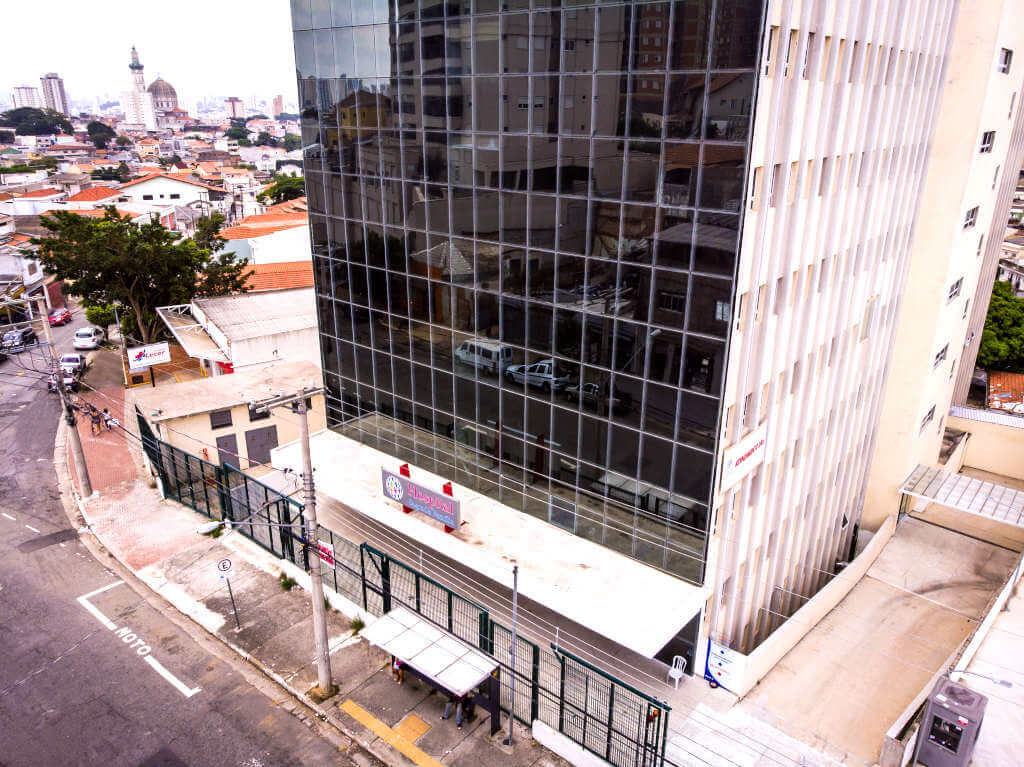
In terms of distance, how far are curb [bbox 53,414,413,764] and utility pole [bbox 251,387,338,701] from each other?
0.69m

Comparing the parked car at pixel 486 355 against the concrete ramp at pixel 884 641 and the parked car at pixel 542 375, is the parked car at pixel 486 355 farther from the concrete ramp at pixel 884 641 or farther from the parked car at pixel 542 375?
the concrete ramp at pixel 884 641

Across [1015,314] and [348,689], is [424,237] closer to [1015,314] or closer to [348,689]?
[348,689]

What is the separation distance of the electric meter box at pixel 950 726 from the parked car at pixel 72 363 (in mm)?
56490

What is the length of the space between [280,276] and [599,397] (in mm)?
47524

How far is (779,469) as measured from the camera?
2392cm

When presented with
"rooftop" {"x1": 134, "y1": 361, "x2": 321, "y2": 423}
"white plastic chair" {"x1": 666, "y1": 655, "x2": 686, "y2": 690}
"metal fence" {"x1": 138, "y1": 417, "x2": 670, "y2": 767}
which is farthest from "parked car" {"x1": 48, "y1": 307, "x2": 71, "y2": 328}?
"white plastic chair" {"x1": 666, "y1": 655, "x2": 686, "y2": 690}

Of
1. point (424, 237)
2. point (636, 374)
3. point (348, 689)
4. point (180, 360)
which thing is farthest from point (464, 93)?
point (180, 360)

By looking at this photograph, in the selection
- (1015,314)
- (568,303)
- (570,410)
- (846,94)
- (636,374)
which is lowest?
(1015,314)

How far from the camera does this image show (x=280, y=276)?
62000 millimetres

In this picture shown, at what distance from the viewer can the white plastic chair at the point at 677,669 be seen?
21.6 m

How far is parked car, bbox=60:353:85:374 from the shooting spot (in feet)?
173

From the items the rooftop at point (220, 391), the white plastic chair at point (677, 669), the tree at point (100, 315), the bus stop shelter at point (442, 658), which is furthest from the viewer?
the tree at point (100, 315)

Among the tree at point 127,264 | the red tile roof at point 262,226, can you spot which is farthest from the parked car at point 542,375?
the red tile roof at point 262,226

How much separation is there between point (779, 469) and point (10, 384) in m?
55.5
